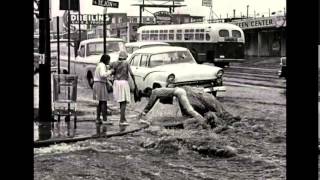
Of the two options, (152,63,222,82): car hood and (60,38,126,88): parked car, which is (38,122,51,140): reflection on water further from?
(60,38,126,88): parked car

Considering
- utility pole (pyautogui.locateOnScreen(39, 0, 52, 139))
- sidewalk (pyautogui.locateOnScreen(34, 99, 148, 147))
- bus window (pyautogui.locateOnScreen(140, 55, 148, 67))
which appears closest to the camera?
sidewalk (pyautogui.locateOnScreen(34, 99, 148, 147))

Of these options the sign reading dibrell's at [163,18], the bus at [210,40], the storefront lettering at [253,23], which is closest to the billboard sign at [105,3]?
the bus at [210,40]

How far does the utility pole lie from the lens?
442 inches

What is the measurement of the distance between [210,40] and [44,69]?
19.8 m

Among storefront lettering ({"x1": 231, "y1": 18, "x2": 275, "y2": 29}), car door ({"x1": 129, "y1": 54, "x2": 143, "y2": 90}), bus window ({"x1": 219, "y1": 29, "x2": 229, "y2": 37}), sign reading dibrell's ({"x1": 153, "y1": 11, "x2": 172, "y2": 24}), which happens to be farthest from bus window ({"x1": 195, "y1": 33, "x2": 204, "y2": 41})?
sign reading dibrell's ({"x1": 153, "y1": 11, "x2": 172, "y2": 24})

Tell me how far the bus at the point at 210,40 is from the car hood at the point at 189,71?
44.2 ft

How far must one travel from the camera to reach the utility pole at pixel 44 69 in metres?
11.2

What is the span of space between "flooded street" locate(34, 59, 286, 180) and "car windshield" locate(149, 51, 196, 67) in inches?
195

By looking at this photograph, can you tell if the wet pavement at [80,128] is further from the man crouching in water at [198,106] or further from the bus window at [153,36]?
the bus window at [153,36]

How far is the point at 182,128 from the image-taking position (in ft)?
37.2

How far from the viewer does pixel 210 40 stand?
30438 mm

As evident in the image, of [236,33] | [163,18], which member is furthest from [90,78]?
[163,18]

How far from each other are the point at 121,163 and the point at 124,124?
3881 mm

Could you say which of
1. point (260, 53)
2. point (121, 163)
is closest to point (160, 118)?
point (121, 163)
